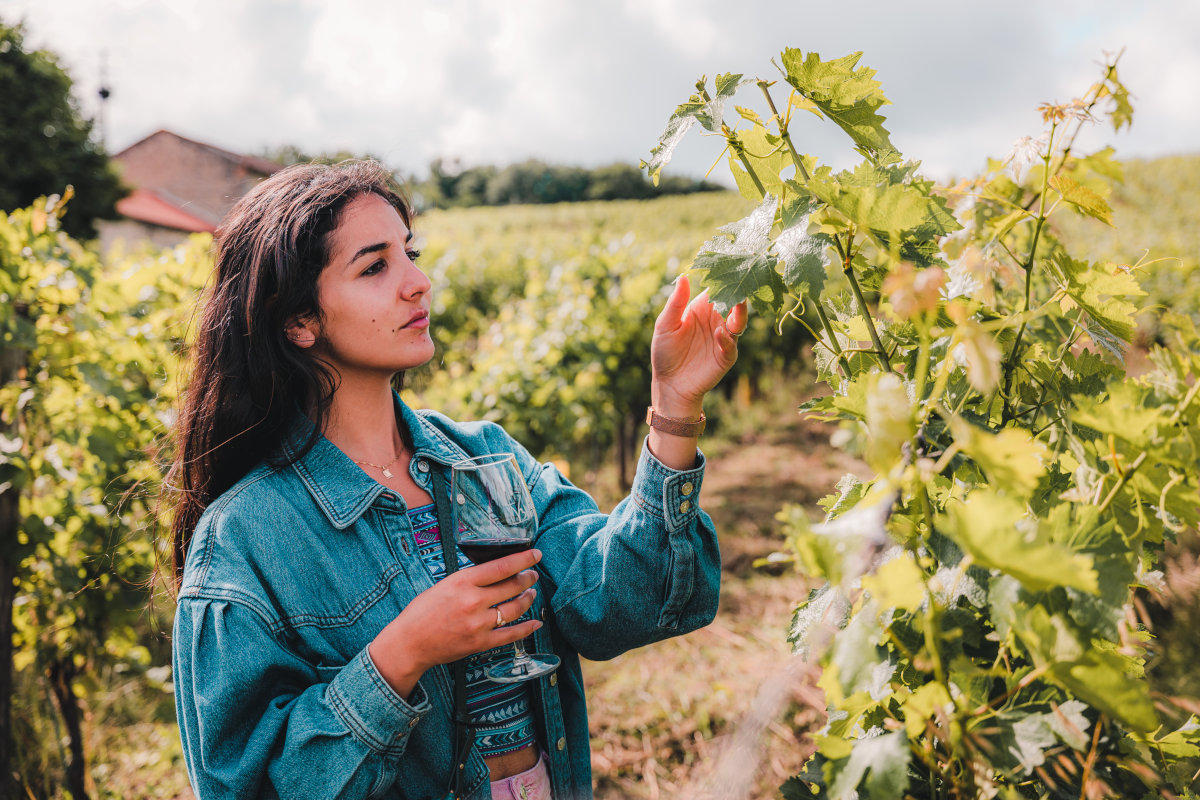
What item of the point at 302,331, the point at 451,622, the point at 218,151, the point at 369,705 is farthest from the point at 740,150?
the point at 218,151

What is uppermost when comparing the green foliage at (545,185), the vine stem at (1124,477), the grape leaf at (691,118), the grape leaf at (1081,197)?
the green foliage at (545,185)

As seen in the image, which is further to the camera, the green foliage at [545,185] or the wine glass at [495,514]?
the green foliage at [545,185]

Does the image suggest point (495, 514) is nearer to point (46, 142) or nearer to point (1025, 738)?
point (1025, 738)

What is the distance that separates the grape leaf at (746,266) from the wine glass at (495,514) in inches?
21.8

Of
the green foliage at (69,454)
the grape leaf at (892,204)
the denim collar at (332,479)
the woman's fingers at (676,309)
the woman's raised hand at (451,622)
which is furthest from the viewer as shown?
the green foliage at (69,454)

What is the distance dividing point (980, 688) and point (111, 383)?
3.50 meters

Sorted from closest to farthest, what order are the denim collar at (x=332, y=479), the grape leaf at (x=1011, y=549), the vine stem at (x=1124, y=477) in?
the grape leaf at (x=1011, y=549)
the vine stem at (x=1124, y=477)
the denim collar at (x=332, y=479)

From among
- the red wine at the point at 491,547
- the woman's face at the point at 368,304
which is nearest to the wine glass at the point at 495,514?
the red wine at the point at 491,547

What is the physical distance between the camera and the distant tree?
24031 mm

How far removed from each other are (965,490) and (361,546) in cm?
116

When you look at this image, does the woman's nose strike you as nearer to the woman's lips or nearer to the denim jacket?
the woman's lips

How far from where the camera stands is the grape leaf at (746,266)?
37.8 inches

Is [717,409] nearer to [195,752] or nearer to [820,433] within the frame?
[820,433]

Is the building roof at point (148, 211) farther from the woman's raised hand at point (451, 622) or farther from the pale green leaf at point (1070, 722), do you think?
the pale green leaf at point (1070, 722)
